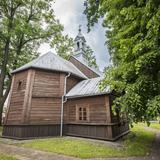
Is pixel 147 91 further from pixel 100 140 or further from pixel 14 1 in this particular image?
pixel 14 1

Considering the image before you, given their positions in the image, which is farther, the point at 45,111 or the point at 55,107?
the point at 55,107

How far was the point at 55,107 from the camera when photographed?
13.5m

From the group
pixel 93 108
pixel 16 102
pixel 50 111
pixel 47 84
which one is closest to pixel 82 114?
pixel 93 108

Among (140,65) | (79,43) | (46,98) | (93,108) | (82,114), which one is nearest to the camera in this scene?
(140,65)

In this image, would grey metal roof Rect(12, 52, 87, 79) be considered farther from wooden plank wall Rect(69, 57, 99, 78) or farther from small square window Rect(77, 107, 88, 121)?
wooden plank wall Rect(69, 57, 99, 78)

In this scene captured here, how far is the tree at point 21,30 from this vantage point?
1886 centimetres

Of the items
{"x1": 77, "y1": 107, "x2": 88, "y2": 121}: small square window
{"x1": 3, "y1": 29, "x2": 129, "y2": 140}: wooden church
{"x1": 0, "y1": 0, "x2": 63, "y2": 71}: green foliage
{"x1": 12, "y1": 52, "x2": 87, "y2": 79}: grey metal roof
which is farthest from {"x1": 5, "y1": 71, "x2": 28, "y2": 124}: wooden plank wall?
{"x1": 0, "y1": 0, "x2": 63, "y2": 71}: green foliage

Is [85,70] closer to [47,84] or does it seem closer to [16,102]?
[47,84]

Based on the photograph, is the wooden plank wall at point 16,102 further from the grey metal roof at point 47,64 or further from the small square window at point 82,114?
the small square window at point 82,114

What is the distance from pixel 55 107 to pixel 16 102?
2981mm

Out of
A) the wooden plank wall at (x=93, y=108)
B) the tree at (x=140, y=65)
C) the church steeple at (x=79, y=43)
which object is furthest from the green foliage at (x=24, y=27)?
the tree at (x=140, y=65)

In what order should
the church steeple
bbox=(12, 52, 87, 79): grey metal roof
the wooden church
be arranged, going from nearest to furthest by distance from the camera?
the wooden church, bbox=(12, 52, 87, 79): grey metal roof, the church steeple

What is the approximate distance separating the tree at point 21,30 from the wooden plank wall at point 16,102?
5.40m

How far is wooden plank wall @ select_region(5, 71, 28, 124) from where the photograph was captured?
1275cm
